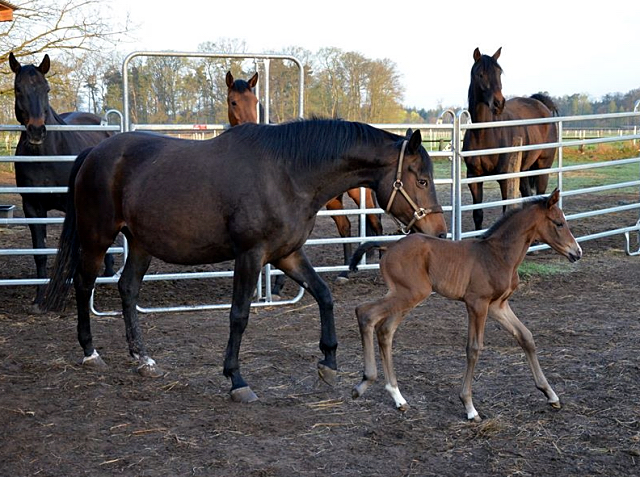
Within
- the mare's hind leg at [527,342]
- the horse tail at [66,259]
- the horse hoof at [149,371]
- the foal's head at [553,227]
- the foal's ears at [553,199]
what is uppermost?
the foal's ears at [553,199]

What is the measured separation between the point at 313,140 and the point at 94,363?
218cm

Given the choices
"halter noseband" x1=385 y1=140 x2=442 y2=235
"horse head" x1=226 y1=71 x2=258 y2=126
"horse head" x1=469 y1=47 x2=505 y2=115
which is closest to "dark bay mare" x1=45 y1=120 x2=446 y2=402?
"halter noseband" x1=385 y1=140 x2=442 y2=235

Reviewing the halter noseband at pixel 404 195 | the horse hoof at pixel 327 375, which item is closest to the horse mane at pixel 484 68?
the halter noseband at pixel 404 195

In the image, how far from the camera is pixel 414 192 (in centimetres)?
431

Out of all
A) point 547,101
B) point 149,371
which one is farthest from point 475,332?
point 547,101

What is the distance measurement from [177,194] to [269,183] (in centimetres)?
63

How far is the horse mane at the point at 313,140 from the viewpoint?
4.42m

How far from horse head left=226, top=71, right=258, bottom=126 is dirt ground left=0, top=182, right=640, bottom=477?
6.30 feet

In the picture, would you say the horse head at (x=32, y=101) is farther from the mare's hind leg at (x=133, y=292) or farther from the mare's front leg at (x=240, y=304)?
the mare's front leg at (x=240, y=304)

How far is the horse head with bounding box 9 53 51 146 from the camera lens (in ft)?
21.9

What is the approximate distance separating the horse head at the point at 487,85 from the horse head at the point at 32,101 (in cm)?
500

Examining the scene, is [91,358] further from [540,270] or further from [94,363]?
[540,270]

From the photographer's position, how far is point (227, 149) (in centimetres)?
464

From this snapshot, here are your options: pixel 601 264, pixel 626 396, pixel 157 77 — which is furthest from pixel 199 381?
pixel 157 77
